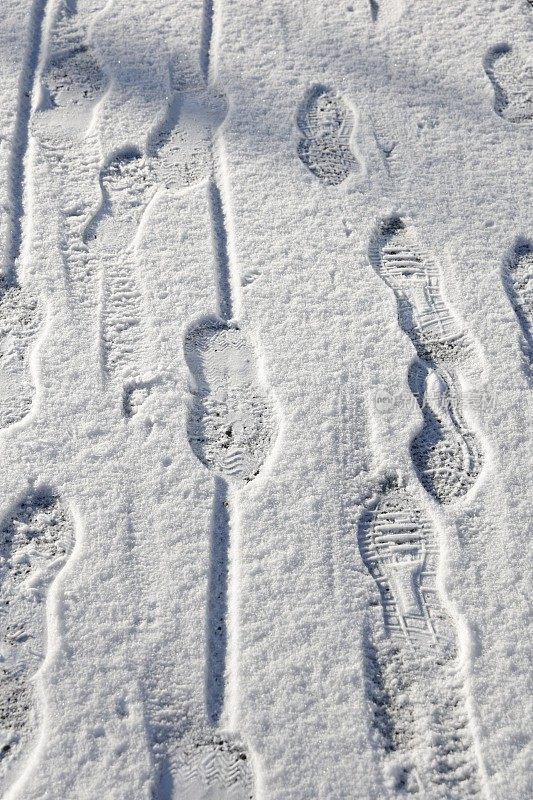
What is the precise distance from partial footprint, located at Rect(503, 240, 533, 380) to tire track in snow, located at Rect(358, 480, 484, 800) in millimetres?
384

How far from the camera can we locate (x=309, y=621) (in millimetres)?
1199

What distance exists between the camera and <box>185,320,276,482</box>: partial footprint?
136cm

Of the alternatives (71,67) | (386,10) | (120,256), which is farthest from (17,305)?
(386,10)

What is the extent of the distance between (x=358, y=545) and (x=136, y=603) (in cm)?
34

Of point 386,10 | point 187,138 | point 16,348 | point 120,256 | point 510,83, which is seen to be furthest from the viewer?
point 386,10

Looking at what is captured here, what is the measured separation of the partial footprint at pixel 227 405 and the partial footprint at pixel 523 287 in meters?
0.47

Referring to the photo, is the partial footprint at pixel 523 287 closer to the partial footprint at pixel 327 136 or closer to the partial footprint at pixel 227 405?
the partial footprint at pixel 327 136

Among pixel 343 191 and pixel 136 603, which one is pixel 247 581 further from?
pixel 343 191

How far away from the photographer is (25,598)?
47.9 inches

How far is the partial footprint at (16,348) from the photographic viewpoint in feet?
4.59

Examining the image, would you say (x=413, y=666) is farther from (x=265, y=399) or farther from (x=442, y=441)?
(x=265, y=399)

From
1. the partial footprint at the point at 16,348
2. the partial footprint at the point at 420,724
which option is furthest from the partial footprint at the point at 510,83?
the partial footprint at the point at 420,724

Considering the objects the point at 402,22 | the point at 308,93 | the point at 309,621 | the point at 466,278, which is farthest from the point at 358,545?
the point at 402,22

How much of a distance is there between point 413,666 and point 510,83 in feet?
4.35
